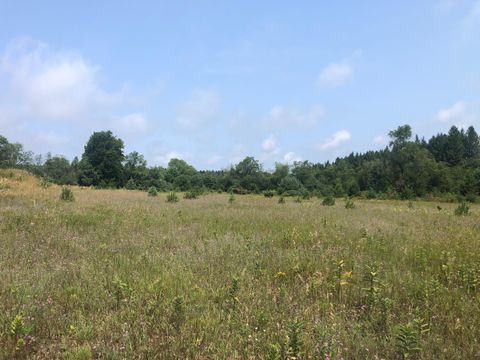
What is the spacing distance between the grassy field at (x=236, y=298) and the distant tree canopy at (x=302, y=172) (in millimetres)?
Result: 48619

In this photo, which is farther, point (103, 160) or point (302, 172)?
point (302, 172)

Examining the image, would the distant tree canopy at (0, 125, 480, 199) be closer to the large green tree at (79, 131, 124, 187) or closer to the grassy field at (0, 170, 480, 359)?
the large green tree at (79, 131, 124, 187)

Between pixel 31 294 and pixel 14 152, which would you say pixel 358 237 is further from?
pixel 14 152

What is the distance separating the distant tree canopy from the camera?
68562 millimetres

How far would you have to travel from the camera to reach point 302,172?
301ft

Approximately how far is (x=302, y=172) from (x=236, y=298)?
89135mm

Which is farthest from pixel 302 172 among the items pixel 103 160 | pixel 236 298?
pixel 236 298

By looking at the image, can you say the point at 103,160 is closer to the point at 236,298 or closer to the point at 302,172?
the point at 302,172

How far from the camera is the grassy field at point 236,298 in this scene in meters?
3.34

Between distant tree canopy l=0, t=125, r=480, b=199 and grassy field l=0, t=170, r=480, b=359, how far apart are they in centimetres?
4862

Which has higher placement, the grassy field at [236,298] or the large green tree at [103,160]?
the large green tree at [103,160]

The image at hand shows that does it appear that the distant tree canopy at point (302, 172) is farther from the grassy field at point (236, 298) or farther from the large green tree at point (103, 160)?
the grassy field at point (236, 298)

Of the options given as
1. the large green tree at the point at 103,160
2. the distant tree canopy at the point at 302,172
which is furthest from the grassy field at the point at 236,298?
the large green tree at the point at 103,160

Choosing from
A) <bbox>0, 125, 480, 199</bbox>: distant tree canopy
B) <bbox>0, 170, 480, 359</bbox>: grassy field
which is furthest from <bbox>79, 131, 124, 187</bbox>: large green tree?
<bbox>0, 170, 480, 359</bbox>: grassy field
